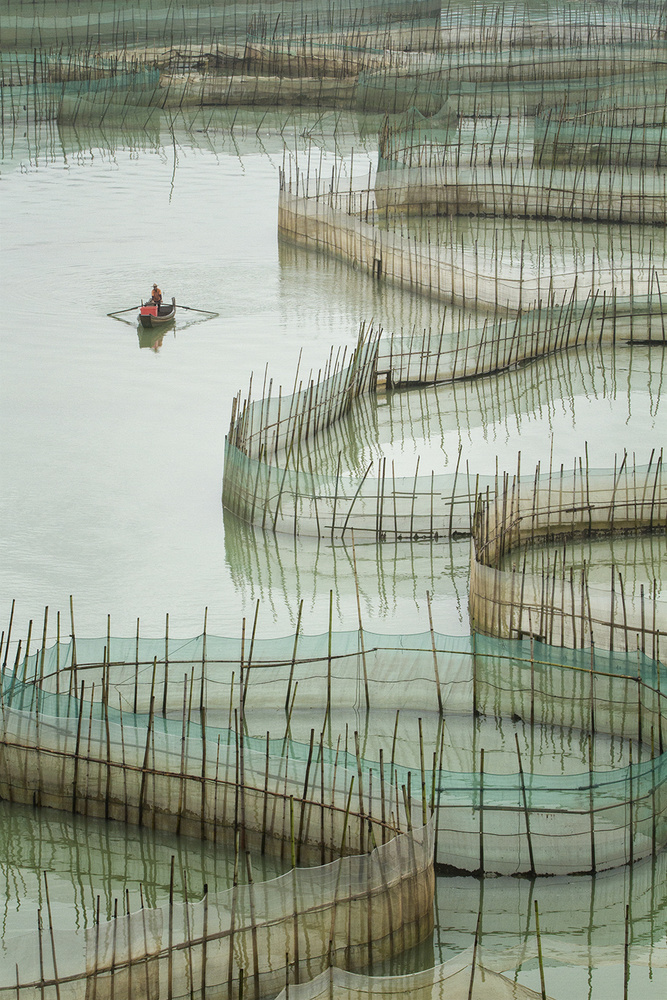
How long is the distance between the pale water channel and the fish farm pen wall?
0.37 metres

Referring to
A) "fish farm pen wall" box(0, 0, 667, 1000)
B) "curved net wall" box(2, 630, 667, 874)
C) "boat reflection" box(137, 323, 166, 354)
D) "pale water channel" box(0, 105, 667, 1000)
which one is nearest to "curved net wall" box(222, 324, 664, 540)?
"fish farm pen wall" box(0, 0, 667, 1000)

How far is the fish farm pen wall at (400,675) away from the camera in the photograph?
9.52 metres

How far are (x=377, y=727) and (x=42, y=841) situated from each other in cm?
320

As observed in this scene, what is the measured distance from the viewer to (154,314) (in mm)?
23688

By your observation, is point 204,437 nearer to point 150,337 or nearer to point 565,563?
point 150,337

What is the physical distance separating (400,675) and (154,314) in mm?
12040

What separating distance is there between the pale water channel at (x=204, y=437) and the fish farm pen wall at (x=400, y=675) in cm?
37

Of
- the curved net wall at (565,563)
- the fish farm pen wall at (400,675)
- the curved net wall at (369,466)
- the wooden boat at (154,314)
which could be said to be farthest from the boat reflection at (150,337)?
the curved net wall at (565,563)

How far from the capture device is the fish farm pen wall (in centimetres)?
952

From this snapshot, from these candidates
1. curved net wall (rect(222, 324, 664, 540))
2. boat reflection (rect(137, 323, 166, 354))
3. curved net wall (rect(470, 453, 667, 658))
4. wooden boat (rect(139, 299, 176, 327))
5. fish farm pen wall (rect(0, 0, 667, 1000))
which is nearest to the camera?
fish farm pen wall (rect(0, 0, 667, 1000))

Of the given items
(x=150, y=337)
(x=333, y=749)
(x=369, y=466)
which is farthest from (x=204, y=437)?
(x=333, y=749)

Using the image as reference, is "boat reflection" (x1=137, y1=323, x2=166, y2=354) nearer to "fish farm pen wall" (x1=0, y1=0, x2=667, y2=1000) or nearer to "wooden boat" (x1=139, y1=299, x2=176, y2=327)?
"wooden boat" (x1=139, y1=299, x2=176, y2=327)

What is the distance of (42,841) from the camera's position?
11.6 m

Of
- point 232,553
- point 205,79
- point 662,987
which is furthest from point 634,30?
point 662,987
